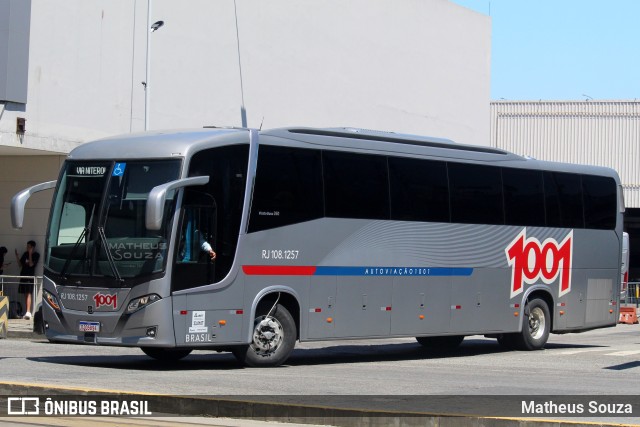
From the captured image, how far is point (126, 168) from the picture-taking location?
1692cm

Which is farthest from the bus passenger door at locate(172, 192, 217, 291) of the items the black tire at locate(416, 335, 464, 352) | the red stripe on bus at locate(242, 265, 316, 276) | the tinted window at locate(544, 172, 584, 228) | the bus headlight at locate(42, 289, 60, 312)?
the tinted window at locate(544, 172, 584, 228)

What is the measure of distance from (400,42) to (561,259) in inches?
889

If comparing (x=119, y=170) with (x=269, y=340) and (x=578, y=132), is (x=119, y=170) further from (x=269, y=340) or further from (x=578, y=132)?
(x=578, y=132)

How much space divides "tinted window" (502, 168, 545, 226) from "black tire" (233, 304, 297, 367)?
603cm

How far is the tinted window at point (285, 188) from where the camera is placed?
17.6 meters

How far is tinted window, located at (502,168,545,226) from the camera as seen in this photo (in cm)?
2219

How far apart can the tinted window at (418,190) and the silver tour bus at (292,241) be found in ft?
0.10

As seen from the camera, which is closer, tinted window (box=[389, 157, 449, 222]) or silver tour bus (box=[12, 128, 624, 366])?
silver tour bus (box=[12, 128, 624, 366])

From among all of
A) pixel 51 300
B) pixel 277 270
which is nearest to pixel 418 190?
pixel 277 270

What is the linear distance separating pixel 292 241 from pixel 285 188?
33.2 inches

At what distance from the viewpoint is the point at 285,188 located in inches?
704

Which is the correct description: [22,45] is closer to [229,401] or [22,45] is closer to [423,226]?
[423,226]

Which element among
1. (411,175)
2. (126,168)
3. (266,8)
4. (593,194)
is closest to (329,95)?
(266,8)

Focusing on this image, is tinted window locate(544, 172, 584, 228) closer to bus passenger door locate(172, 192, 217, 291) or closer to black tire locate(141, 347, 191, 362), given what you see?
black tire locate(141, 347, 191, 362)
